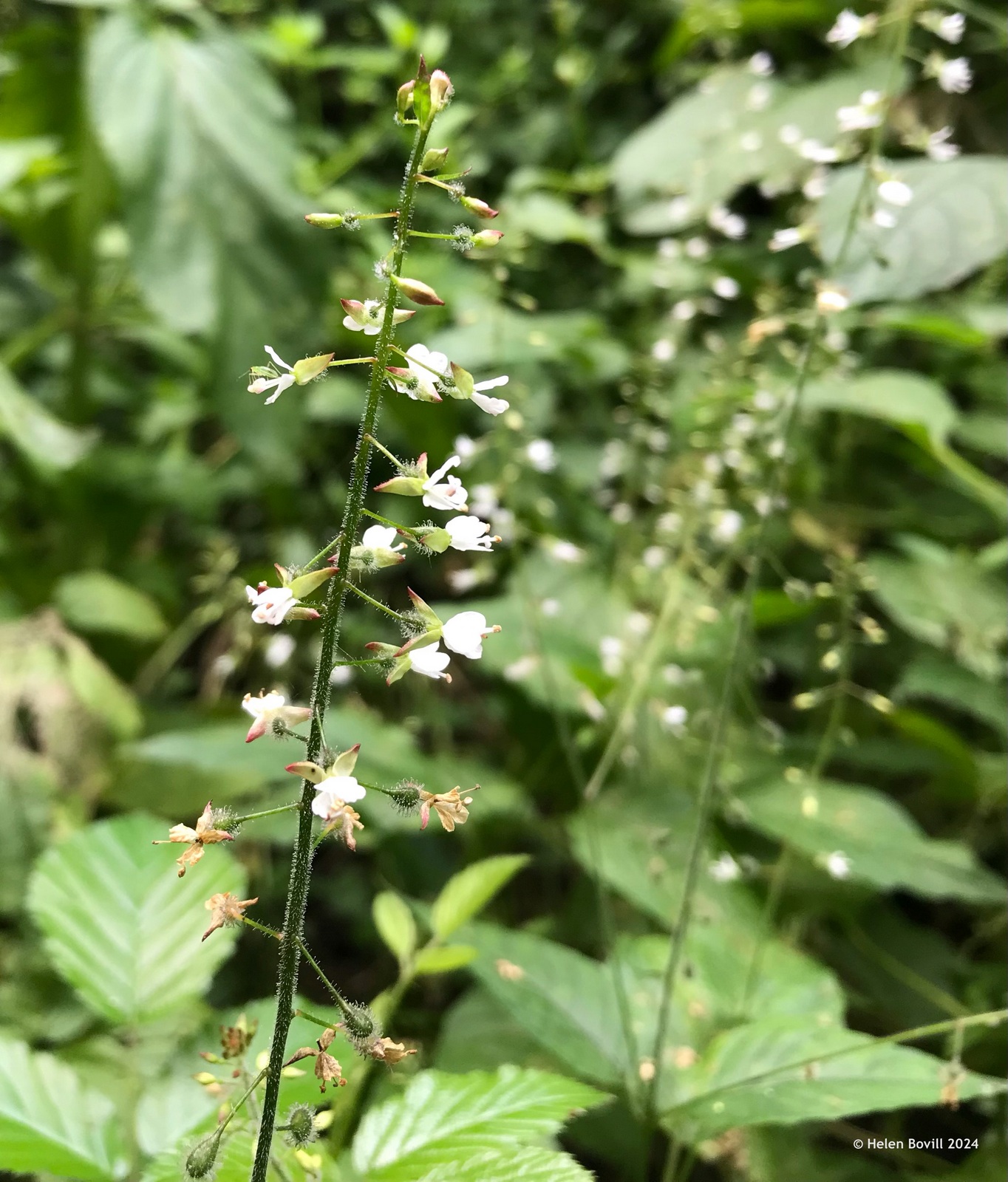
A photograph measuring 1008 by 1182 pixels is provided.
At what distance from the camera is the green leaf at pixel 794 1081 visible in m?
0.52

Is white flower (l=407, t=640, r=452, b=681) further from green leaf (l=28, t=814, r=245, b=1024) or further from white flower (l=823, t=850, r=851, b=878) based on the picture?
white flower (l=823, t=850, r=851, b=878)

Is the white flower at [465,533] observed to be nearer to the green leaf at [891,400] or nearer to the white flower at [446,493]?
the white flower at [446,493]

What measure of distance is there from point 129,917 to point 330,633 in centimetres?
41

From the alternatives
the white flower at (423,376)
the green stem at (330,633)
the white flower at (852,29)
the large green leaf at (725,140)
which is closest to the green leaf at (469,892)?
the green stem at (330,633)

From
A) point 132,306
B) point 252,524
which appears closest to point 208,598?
point 252,524

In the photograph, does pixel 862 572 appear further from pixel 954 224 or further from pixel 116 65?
pixel 116 65

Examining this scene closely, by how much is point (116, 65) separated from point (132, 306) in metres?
0.35

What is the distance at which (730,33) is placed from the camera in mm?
1380

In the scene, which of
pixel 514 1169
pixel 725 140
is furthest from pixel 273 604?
pixel 725 140

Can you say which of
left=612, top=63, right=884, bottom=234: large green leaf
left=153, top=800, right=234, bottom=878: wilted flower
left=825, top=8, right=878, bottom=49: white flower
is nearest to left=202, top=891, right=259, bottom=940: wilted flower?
left=153, top=800, right=234, bottom=878: wilted flower

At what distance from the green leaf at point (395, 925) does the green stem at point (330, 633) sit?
248mm

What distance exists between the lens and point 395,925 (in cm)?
58

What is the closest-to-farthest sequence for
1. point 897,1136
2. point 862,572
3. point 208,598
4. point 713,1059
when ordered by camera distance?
1. point 713,1059
2. point 862,572
3. point 897,1136
4. point 208,598

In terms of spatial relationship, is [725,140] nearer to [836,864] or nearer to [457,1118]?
[836,864]
